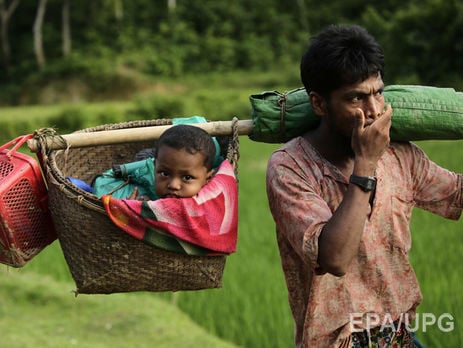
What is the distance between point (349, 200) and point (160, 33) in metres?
27.4

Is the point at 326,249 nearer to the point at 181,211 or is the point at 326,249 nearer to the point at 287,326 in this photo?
the point at 181,211

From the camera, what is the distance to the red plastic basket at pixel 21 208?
7.72 ft

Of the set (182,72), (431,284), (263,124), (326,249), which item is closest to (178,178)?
(263,124)

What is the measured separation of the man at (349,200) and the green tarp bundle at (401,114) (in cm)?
8

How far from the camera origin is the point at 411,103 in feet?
7.63

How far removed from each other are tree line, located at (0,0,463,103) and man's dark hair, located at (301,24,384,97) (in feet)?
76.6

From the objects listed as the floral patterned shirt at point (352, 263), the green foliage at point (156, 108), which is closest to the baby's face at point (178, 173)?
the floral patterned shirt at point (352, 263)

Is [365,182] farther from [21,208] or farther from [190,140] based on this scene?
[21,208]

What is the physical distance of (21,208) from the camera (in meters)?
2.39

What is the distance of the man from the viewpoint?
201 centimetres

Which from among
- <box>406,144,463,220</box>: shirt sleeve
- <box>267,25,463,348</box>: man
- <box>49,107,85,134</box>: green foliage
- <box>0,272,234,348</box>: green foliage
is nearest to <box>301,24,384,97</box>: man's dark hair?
<box>267,25,463,348</box>: man

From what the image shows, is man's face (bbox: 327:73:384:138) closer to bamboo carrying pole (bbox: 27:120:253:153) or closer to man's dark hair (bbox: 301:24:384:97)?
man's dark hair (bbox: 301:24:384:97)

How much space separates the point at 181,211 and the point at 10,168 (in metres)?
0.59

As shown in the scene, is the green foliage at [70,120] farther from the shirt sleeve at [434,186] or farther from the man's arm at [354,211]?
the man's arm at [354,211]
